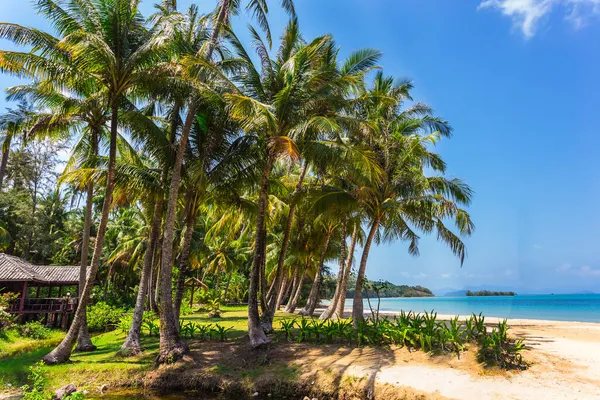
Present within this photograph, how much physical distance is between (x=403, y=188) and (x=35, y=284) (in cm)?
2130

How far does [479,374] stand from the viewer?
8.63 m

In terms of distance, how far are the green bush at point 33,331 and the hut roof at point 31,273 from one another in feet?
7.54

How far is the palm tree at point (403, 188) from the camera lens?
14.0m

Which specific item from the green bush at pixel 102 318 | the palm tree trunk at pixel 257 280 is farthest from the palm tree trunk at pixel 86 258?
the green bush at pixel 102 318

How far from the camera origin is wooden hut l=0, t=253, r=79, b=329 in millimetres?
18953

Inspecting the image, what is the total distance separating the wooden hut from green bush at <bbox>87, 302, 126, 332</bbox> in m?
1.41

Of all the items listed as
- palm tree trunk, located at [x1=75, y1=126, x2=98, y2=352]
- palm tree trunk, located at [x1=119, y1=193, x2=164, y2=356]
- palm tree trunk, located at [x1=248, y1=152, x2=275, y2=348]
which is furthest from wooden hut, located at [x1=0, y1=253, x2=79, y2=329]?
palm tree trunk, located at [x1=248, y1=152, x2=275, y2=348]

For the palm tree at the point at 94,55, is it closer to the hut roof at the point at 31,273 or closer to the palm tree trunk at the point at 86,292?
the palm tree trunk at the point at 86,292

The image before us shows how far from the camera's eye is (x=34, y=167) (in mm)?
34344

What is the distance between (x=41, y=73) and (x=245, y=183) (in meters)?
7.03

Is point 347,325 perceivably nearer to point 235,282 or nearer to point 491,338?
point 491,338

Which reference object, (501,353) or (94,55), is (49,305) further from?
(501,353)

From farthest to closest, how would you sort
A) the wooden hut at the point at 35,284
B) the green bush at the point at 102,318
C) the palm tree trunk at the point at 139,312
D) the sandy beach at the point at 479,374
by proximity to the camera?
the green bush at the point at 102,318
the wooden hut at the point at 35,284
the palm tree trunk at the point at 139,312
the sandy beach at the point at 479,374

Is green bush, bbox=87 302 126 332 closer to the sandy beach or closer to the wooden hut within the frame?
the wooden hut
